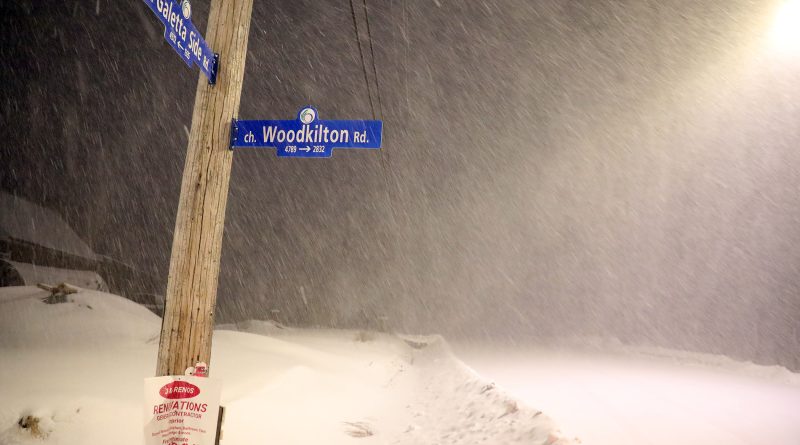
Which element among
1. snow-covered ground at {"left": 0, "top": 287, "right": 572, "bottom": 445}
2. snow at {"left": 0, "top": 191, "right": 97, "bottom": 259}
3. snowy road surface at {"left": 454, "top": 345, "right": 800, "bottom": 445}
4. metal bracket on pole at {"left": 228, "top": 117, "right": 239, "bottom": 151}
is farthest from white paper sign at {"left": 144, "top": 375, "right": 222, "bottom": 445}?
snow at {"left": 0, "top": 191, "right": 97, "bottom": 259}

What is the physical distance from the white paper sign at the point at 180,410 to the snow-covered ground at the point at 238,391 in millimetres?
3316

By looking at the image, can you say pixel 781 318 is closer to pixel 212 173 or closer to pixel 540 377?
pixel 540 377

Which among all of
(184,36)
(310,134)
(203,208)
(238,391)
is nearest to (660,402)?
(238,391)

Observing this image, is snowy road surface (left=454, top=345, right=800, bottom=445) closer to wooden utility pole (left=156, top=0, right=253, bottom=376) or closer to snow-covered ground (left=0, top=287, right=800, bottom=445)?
snow-covered ground (left=0, top=287, right=800, bottom=445)

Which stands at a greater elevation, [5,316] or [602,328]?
[602,328]

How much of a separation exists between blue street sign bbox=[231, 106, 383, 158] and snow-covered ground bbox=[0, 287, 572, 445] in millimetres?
3992

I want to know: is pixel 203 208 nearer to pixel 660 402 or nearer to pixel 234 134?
pixel 234 134

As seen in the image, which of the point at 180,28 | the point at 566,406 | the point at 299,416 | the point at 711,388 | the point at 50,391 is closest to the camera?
the point at 180,28

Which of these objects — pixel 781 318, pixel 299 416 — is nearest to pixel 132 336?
pixel 299 416

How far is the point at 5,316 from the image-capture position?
31.0 ft

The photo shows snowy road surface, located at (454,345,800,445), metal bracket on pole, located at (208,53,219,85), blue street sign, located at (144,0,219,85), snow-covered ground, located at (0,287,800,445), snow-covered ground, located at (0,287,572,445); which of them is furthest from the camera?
snowy road surface, located at (454,345,800,445)

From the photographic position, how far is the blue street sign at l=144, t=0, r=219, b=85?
291 cm

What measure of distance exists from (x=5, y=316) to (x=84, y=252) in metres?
10.0

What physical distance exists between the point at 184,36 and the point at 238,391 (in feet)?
20.2
